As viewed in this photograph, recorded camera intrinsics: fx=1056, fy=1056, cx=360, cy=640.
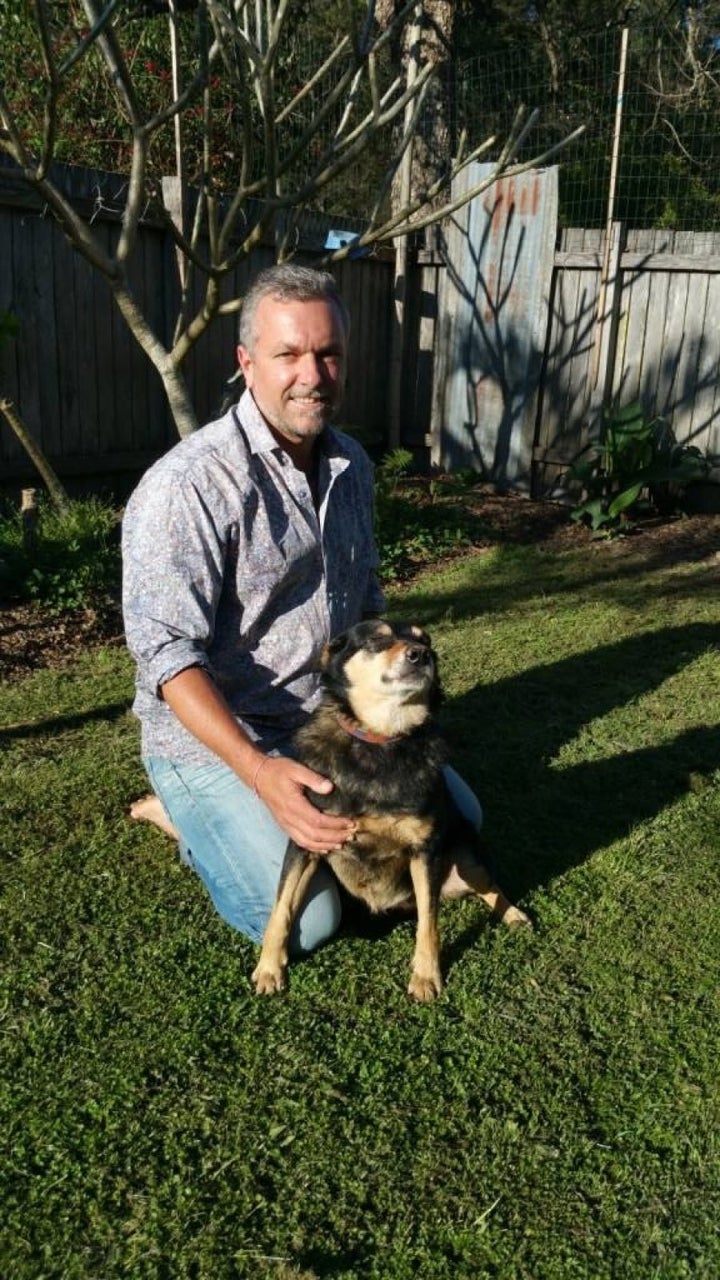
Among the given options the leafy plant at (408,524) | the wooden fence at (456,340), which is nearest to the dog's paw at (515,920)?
the leafy plant at (408,524)

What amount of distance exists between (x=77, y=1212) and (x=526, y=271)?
819cm

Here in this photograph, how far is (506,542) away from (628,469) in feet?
3.61

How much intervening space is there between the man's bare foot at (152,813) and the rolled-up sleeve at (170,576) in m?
0.89

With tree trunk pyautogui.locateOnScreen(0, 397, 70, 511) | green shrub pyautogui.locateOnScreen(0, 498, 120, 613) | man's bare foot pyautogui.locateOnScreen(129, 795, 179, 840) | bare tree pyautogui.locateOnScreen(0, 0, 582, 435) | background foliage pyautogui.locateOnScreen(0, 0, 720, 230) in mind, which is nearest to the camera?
man's bare foot pyautogui.locateOnScreen(129, 795, 179, 840)

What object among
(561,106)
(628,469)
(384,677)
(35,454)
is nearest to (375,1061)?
(384,677)

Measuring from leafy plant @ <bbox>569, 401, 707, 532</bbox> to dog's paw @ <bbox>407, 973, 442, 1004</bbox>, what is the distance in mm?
5714

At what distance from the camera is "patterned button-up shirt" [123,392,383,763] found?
2.88 meters

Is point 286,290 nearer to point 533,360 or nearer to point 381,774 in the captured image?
point 381,774

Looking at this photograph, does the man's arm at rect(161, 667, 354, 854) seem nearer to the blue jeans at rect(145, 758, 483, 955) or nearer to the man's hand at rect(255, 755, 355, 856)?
the man's hand at rect(255, 755, 355, 856)

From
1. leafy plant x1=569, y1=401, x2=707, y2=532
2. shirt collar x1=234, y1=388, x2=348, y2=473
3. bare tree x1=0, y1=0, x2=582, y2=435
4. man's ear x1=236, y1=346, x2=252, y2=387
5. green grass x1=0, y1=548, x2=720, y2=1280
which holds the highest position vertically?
bare tree x1=0, y1=0, x2=582, y2=435

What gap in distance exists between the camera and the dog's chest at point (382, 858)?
2889 millimetres

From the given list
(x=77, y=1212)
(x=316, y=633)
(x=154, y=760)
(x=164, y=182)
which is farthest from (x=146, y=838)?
(x=164, y=182)

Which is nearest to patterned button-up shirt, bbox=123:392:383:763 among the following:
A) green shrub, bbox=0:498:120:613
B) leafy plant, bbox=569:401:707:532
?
green shrub, bbox=0:498:120:613

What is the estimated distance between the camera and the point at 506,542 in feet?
26.6
